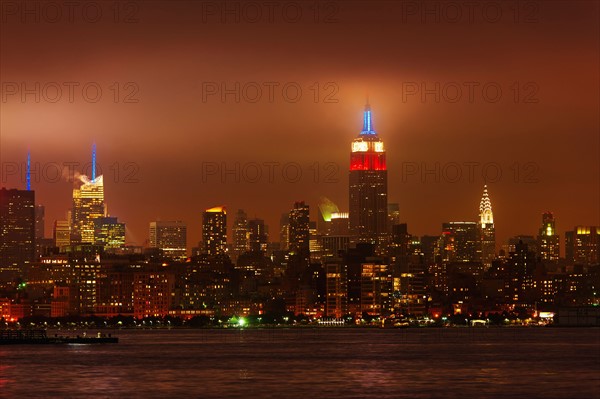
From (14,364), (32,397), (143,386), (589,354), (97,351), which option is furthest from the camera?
(97,351)

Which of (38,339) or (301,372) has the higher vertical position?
(38,339)

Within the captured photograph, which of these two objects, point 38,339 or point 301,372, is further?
point 38,339

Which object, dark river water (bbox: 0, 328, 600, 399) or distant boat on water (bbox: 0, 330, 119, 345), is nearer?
dark river water (bbox: 0, 328, 600, 399)

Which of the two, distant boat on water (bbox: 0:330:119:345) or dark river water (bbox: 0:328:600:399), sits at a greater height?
distant boat on water (bbox: 0:330:119:345)

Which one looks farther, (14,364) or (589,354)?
(589,354)

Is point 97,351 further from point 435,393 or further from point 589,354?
point 435,393

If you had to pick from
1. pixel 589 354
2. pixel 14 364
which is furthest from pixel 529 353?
pixel 14 364

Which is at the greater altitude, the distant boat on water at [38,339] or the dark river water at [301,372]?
the distant boat on water at [38,339]

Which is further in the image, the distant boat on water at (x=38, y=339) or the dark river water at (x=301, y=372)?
the distant boat on water at (x=38, y=339)
